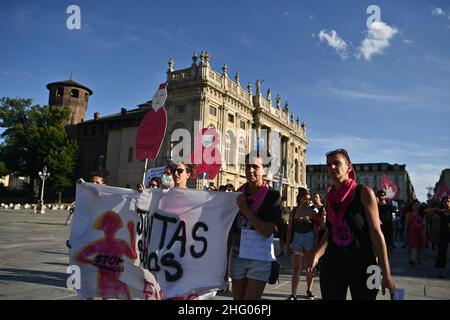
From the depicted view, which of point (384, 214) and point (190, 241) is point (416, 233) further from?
point (190, 241)

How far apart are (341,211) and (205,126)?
3422 centimetres

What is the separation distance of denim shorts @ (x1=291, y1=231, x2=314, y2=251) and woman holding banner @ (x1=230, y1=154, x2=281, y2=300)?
8.94 ft

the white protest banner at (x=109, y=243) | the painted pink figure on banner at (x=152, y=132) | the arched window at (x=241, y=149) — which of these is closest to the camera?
the white protest banner at (x=109, y=243)

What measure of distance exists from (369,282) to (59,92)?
222ft

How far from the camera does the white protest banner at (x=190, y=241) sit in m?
3.85

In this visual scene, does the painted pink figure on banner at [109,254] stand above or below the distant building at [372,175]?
below

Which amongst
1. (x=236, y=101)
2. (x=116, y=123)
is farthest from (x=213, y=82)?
(x=116, y=123)

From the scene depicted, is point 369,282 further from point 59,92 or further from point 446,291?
→ point 59,92

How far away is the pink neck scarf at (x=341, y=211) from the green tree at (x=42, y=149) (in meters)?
52.3

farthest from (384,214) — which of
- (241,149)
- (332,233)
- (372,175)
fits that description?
(372,175)

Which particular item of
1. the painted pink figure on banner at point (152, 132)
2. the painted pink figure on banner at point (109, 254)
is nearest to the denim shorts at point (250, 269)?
the painted pink figure on banner at point (109, 254)

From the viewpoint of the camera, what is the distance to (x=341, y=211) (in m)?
3.21

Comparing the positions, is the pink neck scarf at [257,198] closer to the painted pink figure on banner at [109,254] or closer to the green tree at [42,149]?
the painted pink figure on banner at [109,254]

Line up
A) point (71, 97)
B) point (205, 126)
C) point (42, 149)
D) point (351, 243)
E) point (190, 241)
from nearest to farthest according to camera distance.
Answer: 1. point (351, 243)
2. point (190, 241)
3. point (205, 126)
4. point (42, 149)
5. point (71, 97)
